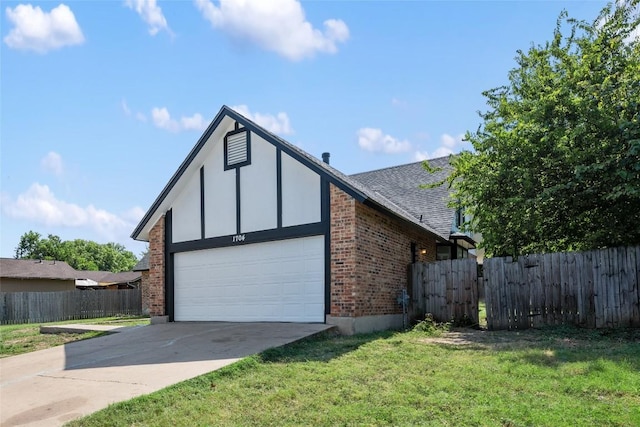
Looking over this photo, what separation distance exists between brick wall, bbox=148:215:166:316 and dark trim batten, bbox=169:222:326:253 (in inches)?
18.9

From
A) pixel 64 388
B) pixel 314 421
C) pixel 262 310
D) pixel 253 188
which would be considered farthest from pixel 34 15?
pixel 314 421

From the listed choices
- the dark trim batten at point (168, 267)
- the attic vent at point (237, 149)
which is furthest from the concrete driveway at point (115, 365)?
the attic vent at point (237, 149)

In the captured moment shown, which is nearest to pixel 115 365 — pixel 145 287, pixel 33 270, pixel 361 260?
pixel 361 260

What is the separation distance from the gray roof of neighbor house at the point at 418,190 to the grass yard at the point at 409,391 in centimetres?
727

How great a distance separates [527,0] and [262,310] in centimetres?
959

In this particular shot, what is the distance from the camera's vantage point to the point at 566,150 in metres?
9.30

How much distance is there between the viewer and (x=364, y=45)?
1130 centimetres

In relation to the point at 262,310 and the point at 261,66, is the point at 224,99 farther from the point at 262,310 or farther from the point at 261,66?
the point at 262,310

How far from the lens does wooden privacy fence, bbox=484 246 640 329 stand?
30.2 feet

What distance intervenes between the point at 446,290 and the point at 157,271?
26.7 feet

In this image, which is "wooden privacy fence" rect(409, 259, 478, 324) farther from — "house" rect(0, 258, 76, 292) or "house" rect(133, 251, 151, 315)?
"house" rect(0, 258, 76, 292)

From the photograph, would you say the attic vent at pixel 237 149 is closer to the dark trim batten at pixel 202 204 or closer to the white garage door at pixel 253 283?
the dark trim batten at pixel 202 204

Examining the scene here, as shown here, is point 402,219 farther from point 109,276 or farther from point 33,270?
point 109,276

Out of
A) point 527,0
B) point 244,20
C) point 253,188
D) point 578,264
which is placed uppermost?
point 527,0
